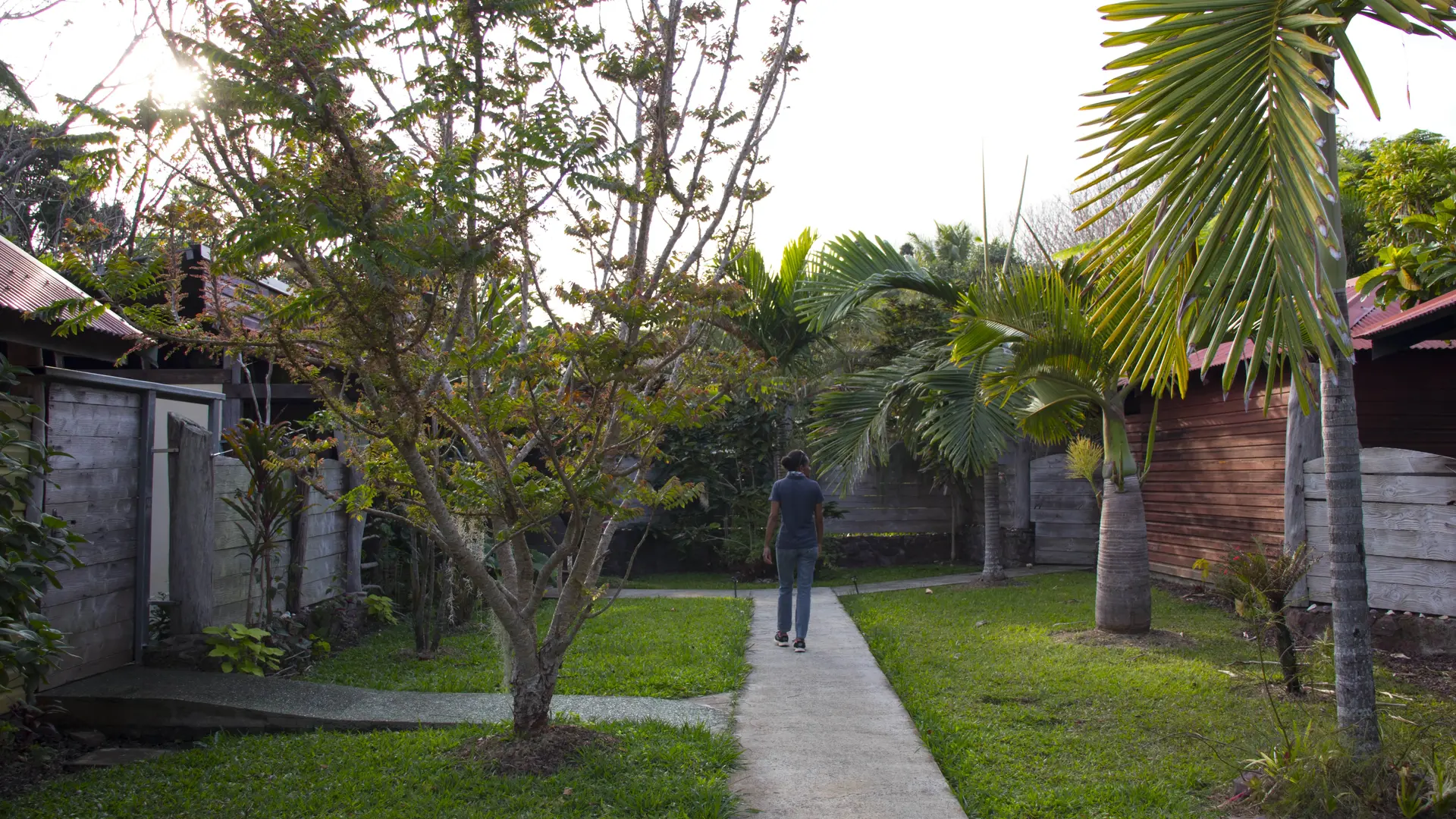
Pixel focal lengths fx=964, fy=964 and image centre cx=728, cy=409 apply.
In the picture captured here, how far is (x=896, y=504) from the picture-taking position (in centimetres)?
1485

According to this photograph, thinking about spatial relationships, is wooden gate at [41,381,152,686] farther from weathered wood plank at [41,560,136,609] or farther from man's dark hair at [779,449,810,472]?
man's dark hair at [779,449,810,472]

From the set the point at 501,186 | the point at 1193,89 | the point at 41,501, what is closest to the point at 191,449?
the point at 41,501

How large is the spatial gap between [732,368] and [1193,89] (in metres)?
2.17

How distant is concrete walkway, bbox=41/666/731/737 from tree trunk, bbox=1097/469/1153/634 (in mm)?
3787

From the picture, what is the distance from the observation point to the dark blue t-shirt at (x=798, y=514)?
7.81 meters

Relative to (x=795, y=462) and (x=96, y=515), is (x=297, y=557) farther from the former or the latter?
(x=795, y=462)


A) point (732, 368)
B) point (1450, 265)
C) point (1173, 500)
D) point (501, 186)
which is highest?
point (501, 186)

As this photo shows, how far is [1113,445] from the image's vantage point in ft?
25.8

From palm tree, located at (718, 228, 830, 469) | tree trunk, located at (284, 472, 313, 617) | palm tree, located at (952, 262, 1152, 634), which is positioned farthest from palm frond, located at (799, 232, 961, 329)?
tree trunk, located at (284, 472, 313, 617)

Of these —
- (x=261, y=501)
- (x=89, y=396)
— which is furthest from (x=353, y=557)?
(x=89, y=396)

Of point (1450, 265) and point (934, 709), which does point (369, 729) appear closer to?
point (934, 709)

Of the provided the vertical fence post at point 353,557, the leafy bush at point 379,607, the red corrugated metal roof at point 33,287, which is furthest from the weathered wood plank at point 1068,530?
the red corrugated metal roof at point 33,287

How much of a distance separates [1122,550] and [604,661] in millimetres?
4283

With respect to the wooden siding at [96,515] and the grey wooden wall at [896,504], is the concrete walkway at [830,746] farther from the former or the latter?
the grey wooden wall at [896,504]
